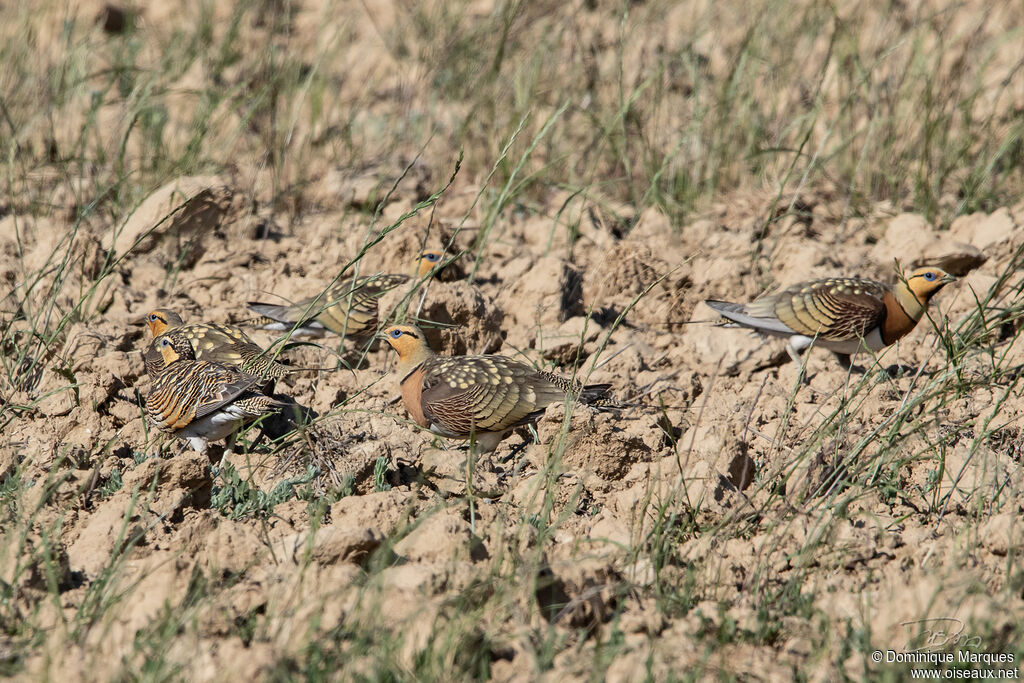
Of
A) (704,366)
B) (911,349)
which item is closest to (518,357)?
(704,366)

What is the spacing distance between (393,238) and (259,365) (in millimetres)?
1791

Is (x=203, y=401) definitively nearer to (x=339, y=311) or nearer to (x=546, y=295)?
(x=339, y=311)

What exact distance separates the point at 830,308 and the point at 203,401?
345cm

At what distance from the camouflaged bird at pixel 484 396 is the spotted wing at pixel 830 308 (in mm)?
1343

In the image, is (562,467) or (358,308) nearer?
(562,467)

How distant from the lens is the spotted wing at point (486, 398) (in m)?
4.61

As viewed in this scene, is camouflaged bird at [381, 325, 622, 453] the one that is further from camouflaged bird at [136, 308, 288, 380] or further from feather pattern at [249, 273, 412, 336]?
feather pattern at [249, 273, 412, 336]

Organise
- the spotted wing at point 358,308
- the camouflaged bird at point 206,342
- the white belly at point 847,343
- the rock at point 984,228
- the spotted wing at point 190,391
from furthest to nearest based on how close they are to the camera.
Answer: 1. the rock at point 984,228
2. the spotted wing at point 358,308
3. the white belly at point 847,343
4. the camouflaged bird at point 206,342
5. the spotted wing at point 190,391

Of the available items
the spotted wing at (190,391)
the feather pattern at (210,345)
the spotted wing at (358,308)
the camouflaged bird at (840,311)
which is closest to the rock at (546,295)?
the spotted wing at (358,308)

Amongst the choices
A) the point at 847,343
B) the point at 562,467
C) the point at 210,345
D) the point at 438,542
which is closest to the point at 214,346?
the point at 210,345

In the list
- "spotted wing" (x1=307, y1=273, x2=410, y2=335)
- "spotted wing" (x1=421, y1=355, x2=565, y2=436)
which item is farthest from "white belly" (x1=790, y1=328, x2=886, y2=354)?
"spotted wing" (x1=307, y1=273, x2=410, y2=335)
